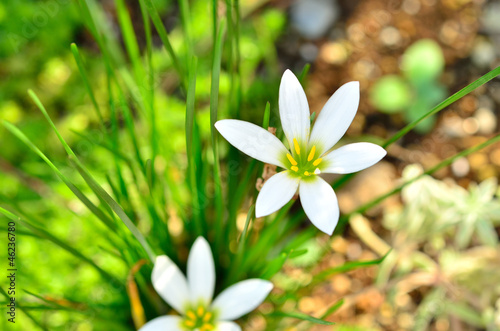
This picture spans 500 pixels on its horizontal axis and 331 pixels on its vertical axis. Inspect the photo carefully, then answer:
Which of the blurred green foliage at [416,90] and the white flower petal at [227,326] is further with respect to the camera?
the blurred green foliage at [416,90]

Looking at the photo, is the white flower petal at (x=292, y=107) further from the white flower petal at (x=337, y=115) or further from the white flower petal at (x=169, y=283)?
the white flower petal at (x=169, y=283)

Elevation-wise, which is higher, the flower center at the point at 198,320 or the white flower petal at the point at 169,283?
the white flower petal at the point at 169,283

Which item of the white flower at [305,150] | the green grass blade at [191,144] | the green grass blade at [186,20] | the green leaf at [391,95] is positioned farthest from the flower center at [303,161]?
the green leaf at [391,95]

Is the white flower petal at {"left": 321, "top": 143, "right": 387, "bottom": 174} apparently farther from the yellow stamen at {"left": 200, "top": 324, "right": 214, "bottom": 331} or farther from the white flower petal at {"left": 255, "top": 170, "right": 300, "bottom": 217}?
the yellow stamen at {"left": 200, "top": 324, "right": 214, "bottom": 331}

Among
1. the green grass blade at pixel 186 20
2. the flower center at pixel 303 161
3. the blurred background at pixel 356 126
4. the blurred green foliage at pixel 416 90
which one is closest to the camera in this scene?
the flower center at pixel 303 161

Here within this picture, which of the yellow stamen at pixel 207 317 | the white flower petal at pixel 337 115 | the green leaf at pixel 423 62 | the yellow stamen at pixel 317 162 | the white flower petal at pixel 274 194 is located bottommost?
the yellow stamen at pixel 207 317

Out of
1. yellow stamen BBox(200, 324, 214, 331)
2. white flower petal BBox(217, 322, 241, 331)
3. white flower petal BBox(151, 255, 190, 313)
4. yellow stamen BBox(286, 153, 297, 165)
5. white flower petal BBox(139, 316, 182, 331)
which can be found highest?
yellow stamen BBox(286, 153, 297, 165)

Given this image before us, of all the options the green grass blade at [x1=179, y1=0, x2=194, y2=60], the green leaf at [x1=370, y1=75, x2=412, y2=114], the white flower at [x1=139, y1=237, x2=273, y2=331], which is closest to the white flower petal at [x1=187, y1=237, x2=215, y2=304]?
the white flower at [x1=139, y1=237, x2=273, y2=331]

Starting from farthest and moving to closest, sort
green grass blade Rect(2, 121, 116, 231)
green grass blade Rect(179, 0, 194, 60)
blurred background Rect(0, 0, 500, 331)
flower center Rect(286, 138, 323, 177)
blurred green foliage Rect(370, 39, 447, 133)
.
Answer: blurred green foliage Rect(370, 39, 447, 133), blurred background Rect(0, 0, 500, 331), green grass blade Rect(179, 0, 194, 60), flower center Rect(286, 138, 323, 177), green grass blade Rect(2, 121, 116, 231)
